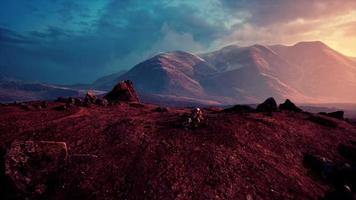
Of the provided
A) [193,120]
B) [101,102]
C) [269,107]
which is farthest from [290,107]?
[101,102]

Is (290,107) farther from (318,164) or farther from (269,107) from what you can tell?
(318,164)

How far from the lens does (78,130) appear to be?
86.9ft

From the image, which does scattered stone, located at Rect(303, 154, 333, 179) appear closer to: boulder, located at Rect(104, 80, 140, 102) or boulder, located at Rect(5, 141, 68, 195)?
boulder, located at Rect(5, 141, 68, 195)

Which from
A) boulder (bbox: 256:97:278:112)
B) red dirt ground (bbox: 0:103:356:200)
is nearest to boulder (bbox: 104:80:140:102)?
red dirt ground (bbox: 0:103:356:200)

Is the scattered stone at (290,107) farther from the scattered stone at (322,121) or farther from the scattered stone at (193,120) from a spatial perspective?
the scattered stone at (193,120)

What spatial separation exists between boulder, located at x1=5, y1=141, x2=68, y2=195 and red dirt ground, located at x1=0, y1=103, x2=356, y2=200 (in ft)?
2.61

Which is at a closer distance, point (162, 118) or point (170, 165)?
point (170, 165)

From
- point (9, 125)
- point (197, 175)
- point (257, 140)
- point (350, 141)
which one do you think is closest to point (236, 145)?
point (257, 140)

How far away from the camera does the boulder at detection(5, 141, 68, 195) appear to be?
19125 mm

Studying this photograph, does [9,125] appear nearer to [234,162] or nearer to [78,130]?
[78,130]

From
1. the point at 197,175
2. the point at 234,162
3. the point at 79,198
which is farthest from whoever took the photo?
the point at 234,162

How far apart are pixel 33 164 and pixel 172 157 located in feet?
27.8

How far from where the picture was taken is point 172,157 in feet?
72.5

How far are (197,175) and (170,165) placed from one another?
1916 millimetres
